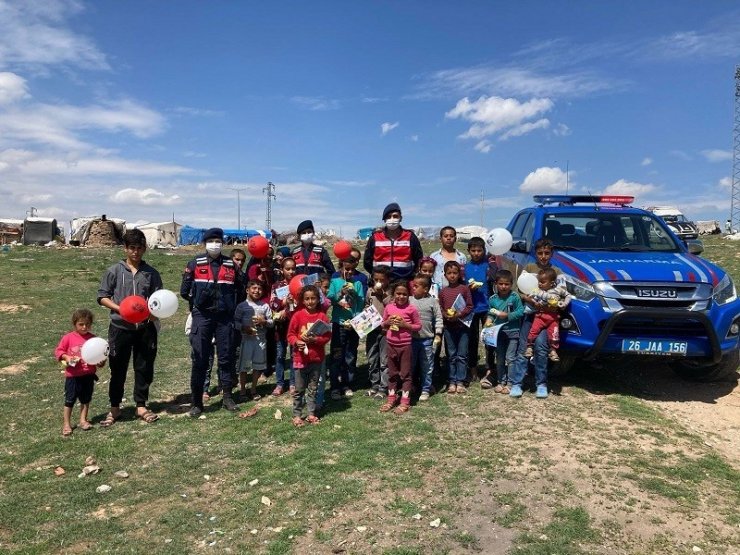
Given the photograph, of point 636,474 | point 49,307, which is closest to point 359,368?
point 636,474

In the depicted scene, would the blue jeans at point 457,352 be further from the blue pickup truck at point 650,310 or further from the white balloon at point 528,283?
the blue pickup truck at point 650,310

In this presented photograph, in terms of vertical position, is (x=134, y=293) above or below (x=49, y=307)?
above

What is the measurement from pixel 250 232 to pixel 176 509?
171ft

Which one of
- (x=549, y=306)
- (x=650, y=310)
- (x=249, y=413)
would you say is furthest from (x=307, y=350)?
(x=650, y=310)

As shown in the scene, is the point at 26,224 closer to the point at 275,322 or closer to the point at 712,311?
the point at 275,322

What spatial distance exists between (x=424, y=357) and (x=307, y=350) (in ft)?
4.21

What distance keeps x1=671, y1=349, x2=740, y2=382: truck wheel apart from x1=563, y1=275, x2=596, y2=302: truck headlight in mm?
1568

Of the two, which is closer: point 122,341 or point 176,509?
point 176,509

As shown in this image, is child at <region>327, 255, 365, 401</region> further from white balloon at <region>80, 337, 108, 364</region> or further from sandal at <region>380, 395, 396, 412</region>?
white balloon at <region>80, 337, 108, 364</region>

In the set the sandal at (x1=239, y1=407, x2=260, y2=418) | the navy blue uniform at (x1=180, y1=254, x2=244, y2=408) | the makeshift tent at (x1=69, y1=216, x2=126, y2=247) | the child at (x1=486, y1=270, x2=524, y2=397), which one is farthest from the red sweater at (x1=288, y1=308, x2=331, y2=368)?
the makeshift tent at (x1=69, y1=216, x2=126, y2=247)

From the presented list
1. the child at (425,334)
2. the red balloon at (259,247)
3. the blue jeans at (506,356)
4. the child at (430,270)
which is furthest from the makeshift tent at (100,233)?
the blue jeans at (506,356)

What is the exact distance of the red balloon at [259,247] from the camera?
6887 mm

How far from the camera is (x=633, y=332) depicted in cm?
533

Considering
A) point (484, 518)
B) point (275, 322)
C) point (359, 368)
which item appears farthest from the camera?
point (359, 368)
